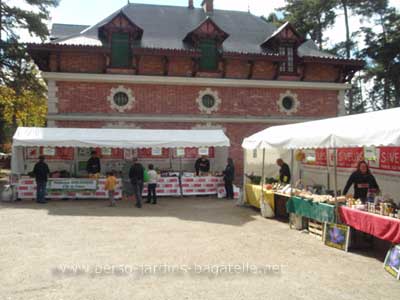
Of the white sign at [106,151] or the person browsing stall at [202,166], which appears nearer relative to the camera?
the white sign at [106,151]

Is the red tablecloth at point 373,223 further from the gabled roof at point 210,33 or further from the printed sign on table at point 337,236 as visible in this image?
the gabled roof at point 210,33

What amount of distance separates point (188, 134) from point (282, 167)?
4.19 meters

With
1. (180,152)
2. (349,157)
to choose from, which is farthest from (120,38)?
(349,157)

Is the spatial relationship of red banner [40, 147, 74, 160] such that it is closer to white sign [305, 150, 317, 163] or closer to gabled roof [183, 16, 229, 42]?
gabled roof [183, 16, 229, 42]

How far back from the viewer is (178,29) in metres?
17.2

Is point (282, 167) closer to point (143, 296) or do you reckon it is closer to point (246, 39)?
point (143, 296)

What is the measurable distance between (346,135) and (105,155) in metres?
9.86

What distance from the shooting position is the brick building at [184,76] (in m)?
14.5

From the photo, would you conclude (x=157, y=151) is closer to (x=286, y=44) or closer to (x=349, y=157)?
(x=349, y=157)

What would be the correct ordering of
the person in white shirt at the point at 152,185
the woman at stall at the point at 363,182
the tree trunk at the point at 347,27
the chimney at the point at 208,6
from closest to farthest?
the woman at stall at the point at 363,182 < the person in white shirt at the point at 152,185 < the chimney at the point at 208,6 < the tree trunk at the point at 347,27

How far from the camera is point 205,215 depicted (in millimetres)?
9273

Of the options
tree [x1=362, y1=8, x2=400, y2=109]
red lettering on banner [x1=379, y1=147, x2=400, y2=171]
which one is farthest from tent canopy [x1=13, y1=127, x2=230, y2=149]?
tree [x1=362, y1=8, x2=400, y2=109]

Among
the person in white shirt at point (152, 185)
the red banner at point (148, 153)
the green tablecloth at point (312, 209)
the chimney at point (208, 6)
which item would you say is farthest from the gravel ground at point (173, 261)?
the chimney at point (208, 6)

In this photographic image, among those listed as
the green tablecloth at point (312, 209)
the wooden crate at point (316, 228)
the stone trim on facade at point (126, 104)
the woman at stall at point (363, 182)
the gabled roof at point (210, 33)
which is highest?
the gabled roof at point (210, 33)
